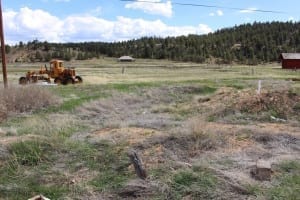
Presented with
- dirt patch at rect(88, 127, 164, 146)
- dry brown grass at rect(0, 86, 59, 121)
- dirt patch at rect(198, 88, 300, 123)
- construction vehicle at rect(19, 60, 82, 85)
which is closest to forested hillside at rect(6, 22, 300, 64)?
construction vehicle at rect(19, 60, 82, 85)

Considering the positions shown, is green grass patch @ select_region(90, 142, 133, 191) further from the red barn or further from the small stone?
the red barn

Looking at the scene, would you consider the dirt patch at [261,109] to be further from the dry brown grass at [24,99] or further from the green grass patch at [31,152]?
the green grass patch at [31,152]

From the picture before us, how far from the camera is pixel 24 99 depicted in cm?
1766

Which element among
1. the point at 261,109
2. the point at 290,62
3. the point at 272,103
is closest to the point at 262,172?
the point at 261,109

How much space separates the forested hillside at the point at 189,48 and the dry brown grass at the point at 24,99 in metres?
83.7

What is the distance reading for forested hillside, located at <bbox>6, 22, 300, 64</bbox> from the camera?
106 meters

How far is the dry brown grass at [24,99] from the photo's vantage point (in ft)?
Answer: 55.9

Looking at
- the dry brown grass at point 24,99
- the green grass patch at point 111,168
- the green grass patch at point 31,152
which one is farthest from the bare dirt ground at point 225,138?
the dry brown grass at point 24,99

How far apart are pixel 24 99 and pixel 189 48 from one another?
100 meters

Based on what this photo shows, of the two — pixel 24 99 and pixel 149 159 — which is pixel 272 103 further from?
pixel 149 159

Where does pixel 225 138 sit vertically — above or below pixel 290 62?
above

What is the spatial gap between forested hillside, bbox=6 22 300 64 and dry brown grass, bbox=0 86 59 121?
275ft

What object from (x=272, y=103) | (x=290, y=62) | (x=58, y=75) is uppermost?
(x=272, y=103)

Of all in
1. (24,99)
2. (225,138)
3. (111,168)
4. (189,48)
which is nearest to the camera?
(111,168)
